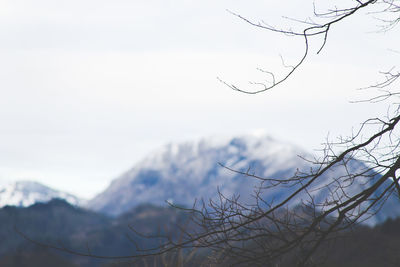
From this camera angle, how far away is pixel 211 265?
272 inches

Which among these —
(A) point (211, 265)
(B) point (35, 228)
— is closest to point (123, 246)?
(B) point (35, 228)

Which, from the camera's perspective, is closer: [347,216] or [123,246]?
[347,216]

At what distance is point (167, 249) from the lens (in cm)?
659

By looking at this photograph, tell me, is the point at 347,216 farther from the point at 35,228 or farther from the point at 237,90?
the point at 35,228

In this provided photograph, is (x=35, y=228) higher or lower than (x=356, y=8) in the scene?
higher

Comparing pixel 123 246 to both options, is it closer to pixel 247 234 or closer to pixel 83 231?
pixel 83 231

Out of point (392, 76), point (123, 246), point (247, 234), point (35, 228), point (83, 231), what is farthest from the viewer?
point (83, 231)

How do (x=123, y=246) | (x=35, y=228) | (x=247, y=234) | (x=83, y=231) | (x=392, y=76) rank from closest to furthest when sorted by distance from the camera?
(x=247, y=234), (x=392, y=76), (x=123, y=246), (x=35, y=228), (x=83, y=231)

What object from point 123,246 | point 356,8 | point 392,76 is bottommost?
point 392,76

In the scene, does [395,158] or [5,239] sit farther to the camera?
[5,239]

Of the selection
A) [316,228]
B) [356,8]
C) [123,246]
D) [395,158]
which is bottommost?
[316,228]

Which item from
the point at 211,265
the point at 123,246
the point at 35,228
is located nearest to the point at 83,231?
the point at 35,228

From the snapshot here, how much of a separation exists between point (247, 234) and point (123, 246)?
531ft

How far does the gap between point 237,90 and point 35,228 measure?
593 ft
